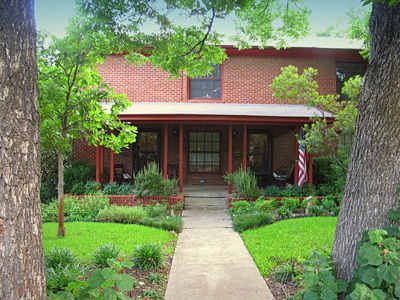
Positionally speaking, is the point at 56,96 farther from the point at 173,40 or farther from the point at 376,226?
the point at 376,226

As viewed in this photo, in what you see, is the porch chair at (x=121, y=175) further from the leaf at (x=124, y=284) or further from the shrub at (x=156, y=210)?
the leaf at (x=124, y=284)

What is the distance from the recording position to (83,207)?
8.68 m

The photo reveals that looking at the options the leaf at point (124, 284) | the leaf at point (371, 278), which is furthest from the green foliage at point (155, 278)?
the leaf at point (371, 278)

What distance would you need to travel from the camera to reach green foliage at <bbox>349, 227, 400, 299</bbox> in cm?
258

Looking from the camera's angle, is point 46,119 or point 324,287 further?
point 46,119

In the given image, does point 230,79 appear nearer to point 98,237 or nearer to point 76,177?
point 76,177

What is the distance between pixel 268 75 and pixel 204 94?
8.62 feet

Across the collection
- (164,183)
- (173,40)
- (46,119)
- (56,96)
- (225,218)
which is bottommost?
(225,218)

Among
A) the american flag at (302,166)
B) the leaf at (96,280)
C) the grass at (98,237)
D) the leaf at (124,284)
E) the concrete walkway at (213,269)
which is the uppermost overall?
the american flag at (302,166)

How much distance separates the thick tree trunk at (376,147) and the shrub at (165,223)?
415 cm

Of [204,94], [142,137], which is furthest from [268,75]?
[142,137]

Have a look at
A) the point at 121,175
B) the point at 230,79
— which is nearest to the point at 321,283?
the point at 121,175

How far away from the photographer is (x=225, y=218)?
8.38 meters

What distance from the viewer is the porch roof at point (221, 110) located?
396 inches
